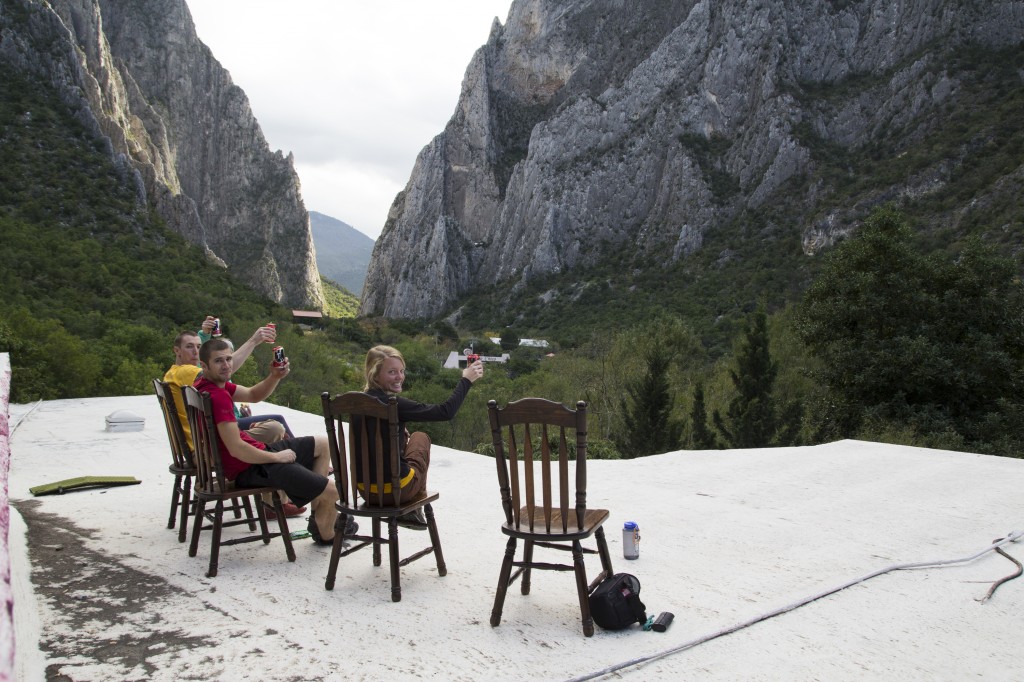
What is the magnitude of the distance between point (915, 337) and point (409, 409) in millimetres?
15112

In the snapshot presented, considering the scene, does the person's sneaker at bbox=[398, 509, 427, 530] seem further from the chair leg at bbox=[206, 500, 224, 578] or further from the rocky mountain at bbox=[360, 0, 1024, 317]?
the rocky mountain at bbox=[360, 0, 1024, 317]

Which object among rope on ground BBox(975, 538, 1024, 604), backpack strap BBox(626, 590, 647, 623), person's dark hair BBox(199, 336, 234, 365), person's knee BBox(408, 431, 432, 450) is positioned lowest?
Result: rope on ground BBox(975, 538, 1024, 604)

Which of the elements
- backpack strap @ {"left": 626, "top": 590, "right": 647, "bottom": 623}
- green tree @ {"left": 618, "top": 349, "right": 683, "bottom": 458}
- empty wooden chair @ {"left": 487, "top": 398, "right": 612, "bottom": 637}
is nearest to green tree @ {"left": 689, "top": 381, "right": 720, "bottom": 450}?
green tree @ {"left": 618, "top": 349, "right": 683, "bottom": 458}

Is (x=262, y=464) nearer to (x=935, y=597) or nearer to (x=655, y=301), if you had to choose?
(x=935, y=597)

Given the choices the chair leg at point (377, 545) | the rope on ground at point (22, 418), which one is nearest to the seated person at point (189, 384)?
the chair leg at point (377, 545)

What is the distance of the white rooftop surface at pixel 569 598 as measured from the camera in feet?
A: 8.49

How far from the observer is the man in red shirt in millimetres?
3459

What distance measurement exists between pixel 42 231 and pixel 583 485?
88.6 ft

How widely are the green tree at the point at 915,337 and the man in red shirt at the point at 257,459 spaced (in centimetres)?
1345

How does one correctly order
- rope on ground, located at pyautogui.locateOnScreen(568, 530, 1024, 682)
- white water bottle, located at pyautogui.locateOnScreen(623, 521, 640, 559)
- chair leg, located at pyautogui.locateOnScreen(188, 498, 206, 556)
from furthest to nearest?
white water bottle, located at pyautogui.locateOnScreen(623, 521, 640, 559), chair leg, located at pyautogui.locateOnScreen(188, 498, 206, 556), rope on ground, located at pyautogui.locateOnScreen(568, 530, 1024, 682)

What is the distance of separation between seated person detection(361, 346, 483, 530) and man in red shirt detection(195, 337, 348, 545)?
1.71 feet

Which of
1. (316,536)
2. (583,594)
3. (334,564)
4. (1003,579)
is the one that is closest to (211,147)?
(316,536)

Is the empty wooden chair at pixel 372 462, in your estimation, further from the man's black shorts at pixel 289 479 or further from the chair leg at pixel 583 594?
the chair leg at pixel 583 594

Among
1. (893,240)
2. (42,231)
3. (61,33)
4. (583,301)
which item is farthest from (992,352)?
(583,301)
